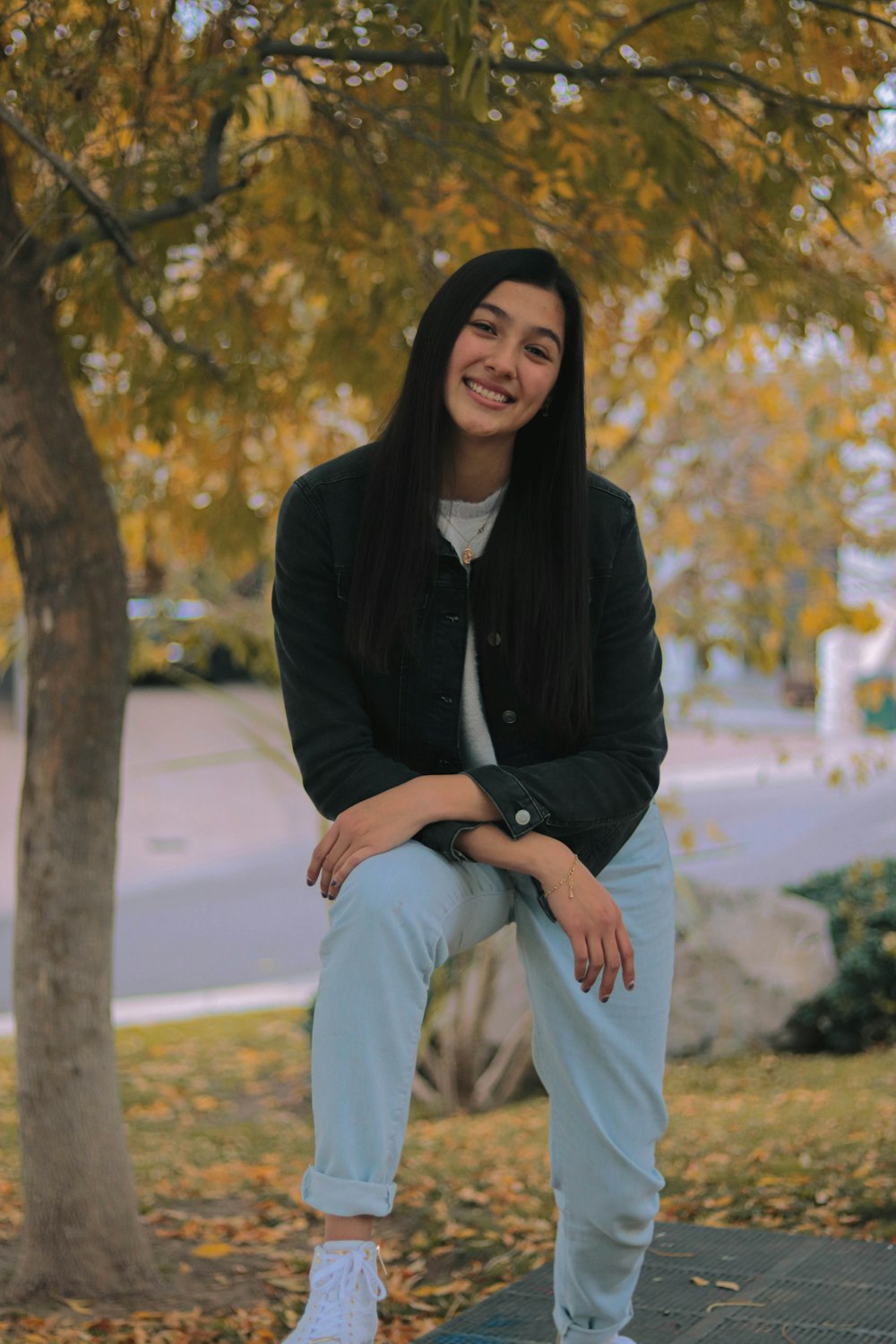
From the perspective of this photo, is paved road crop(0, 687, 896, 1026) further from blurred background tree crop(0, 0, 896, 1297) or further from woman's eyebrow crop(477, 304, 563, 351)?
woman's eyebrow crop(477, 304, 563, 351)

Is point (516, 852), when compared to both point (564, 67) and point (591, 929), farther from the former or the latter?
point (564, 67)

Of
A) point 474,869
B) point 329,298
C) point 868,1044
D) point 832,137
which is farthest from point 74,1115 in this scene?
point 868,1044

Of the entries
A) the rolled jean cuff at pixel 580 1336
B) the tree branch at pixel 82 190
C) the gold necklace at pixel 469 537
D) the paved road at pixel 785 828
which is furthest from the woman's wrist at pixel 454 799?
the paved road at pixel 785 828

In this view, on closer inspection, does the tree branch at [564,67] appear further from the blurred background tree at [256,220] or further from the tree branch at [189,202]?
the tree branch at [189,202]

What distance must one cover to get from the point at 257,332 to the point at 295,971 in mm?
6025

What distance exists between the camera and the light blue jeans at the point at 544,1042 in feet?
6.59

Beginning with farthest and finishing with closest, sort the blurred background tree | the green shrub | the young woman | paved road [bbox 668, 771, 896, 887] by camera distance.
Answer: paved road [bbox 668, 771, 896, 887], the green shrub, the blurred background tree, the young woman

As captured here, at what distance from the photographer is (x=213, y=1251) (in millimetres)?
3742

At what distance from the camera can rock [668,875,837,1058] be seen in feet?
22.7

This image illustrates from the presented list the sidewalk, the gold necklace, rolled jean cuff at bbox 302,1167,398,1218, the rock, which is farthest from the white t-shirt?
the sidewalk

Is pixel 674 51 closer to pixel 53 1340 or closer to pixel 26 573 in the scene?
pixel 26 573

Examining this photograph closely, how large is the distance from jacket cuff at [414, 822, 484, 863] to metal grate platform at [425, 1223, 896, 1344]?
0.95 metres

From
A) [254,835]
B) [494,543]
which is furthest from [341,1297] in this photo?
[254,835]

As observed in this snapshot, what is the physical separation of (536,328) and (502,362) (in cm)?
10
